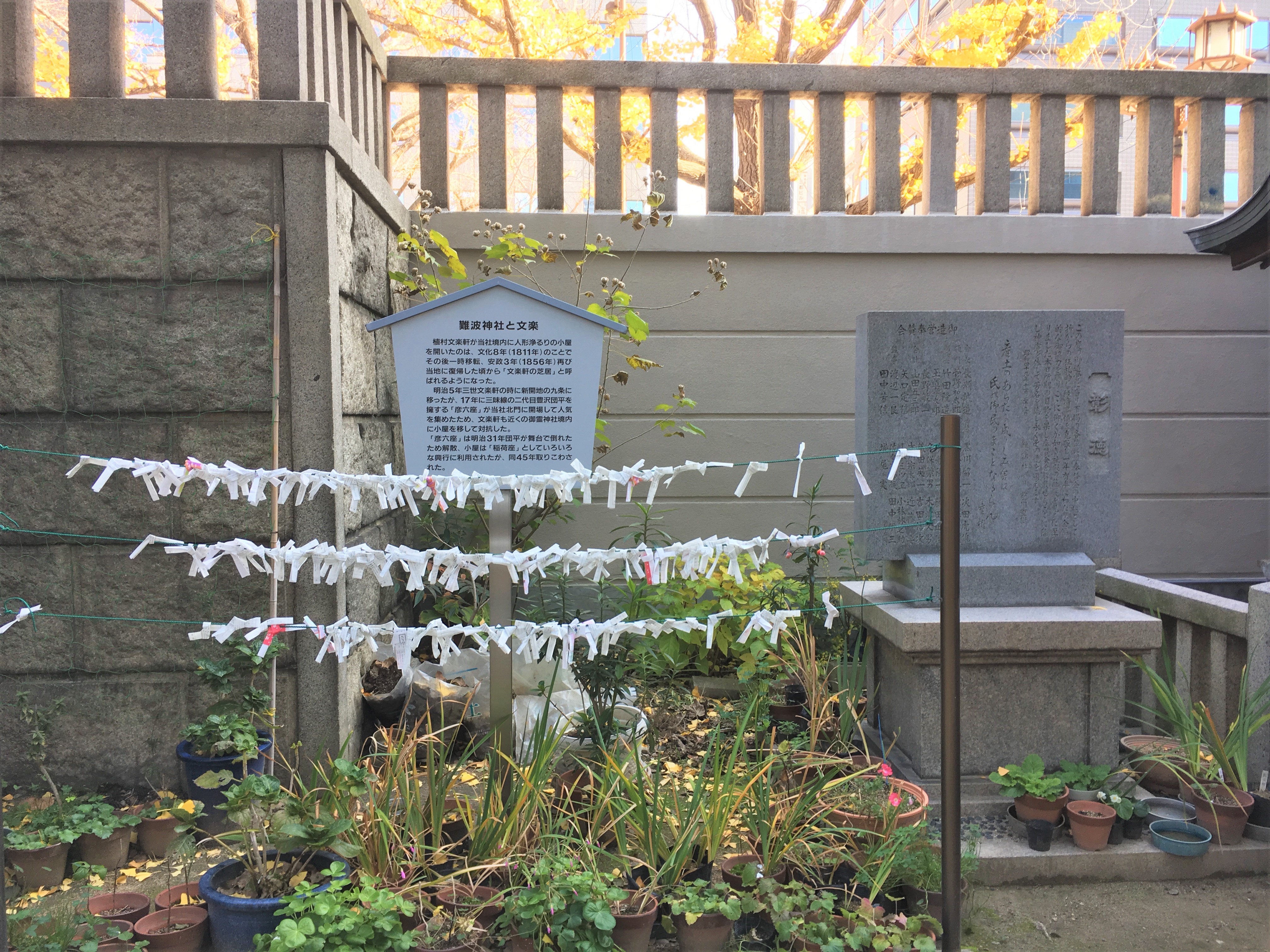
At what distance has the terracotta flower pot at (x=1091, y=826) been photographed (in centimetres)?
325

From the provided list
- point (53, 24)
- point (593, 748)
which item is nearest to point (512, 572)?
point (593, 748)

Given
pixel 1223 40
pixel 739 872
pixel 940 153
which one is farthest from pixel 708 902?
pixel 1223 40

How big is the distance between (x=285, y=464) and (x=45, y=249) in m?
1.28

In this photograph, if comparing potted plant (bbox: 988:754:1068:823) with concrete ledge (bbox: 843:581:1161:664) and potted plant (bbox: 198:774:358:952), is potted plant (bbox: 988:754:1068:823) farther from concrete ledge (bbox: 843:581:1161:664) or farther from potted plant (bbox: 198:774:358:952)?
potted plant (bbox: 198:774:358:952)

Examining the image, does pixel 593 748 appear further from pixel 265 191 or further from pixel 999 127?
pixel 999 127

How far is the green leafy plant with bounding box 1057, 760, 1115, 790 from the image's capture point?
355cm

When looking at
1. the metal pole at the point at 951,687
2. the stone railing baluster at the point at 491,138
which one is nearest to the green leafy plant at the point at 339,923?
the metal pole at the point at 951,687

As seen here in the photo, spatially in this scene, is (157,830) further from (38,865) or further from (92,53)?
(92,53)

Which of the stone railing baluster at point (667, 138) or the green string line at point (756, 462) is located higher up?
the stone railing baluster at point (667, 138)

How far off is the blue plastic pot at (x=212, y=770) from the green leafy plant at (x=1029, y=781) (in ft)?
9.33

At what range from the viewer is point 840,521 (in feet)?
19.4

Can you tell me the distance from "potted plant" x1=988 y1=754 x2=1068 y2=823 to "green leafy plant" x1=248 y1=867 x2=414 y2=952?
2.35 m

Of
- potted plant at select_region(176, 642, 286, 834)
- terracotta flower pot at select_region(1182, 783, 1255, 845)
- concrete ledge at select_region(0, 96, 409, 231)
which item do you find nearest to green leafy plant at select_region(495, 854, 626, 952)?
potted plant at select_region(176, 642, 286, 834)

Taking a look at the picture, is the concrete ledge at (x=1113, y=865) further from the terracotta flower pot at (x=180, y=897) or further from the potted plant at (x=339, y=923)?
the terracotta flower pot at (x=180, y=897)
